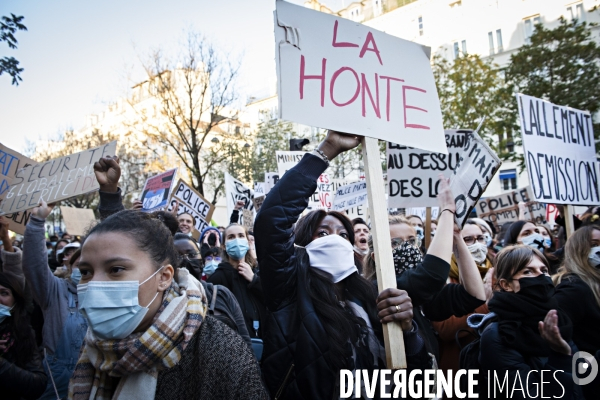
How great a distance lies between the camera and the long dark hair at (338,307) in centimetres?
217

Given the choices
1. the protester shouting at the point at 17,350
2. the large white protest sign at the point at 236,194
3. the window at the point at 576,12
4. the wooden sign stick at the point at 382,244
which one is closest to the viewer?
the wooden sign stick at the point at 382,244

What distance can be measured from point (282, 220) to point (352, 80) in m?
0.80

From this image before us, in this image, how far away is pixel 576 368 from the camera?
2748 mm

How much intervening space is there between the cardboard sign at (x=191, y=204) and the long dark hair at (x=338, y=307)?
6565 millimetres

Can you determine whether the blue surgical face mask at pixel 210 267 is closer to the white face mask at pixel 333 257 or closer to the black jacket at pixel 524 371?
the white face mask at pixel 333 257

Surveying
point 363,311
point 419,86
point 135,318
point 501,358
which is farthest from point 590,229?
point 135,318

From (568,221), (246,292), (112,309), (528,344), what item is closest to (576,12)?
(568,221)

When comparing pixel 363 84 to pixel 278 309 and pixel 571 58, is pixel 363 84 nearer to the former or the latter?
pixel 278 309

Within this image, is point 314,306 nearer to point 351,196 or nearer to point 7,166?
point 7,166

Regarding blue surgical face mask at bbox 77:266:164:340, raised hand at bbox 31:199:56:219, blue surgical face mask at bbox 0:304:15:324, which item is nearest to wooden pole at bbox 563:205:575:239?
blue surgical face mask at bbox 77:266:164:340

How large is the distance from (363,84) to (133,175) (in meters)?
34.9

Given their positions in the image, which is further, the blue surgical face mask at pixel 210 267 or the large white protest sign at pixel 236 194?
the large white protest sign at pixel 236 194

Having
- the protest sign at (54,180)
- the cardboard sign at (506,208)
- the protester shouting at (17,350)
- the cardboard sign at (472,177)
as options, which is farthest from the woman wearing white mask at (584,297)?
the cardboard sign at (506,208)

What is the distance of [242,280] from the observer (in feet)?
14.8
